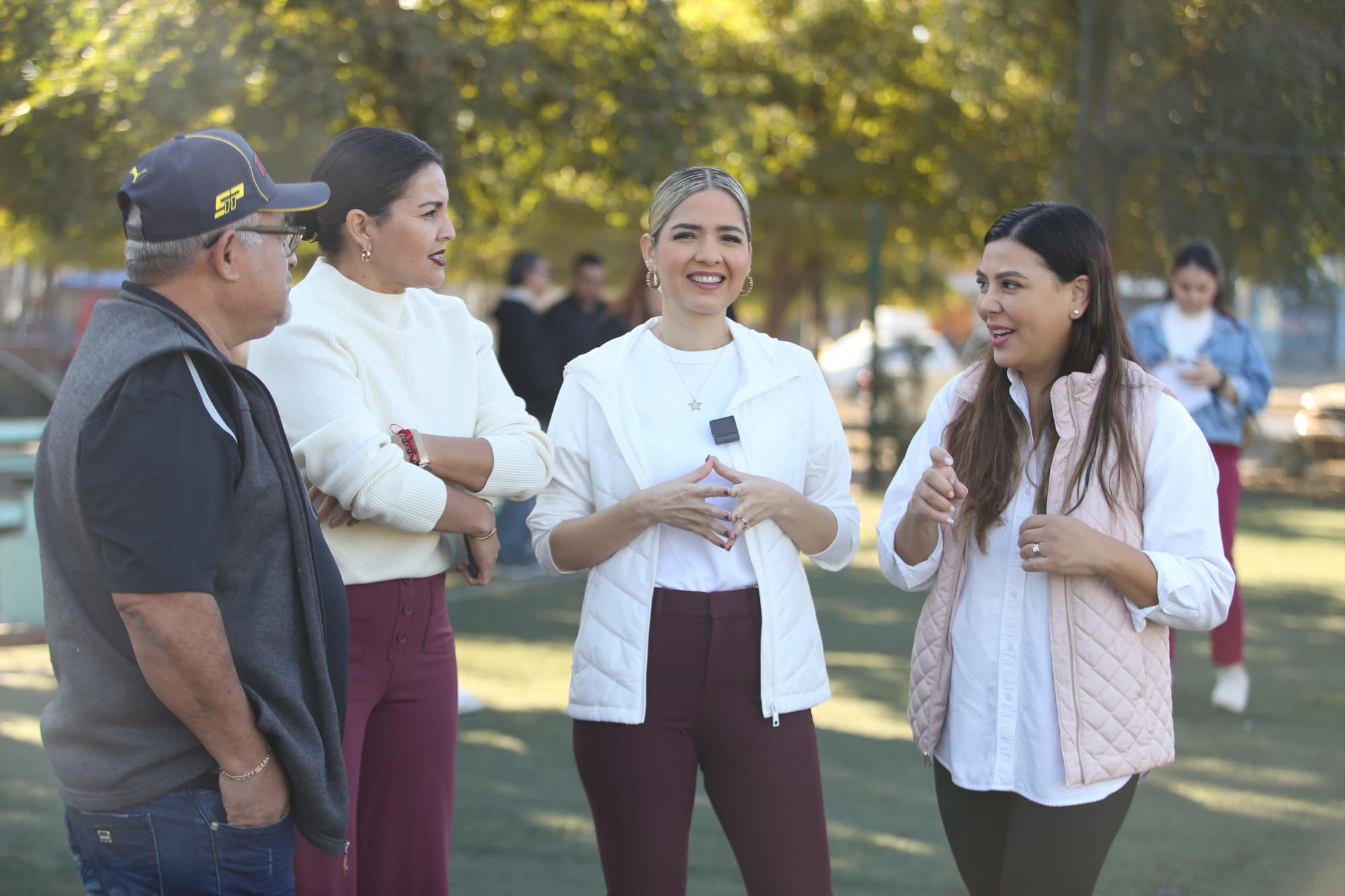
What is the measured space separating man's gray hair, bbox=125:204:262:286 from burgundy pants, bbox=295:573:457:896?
2.99ft

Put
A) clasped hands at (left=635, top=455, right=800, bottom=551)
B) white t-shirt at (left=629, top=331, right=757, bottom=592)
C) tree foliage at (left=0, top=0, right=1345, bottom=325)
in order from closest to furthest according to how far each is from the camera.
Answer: clasped hands at (left=635, top=455, right=800, bottom=551), white t-shirt at (left=629, top=331, right=757, bottom=592), tree foliage at (left=0, top=0, right=1345, bottom=325)

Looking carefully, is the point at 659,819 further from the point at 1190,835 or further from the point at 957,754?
the point at 1190,835

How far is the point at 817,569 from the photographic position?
9.88m

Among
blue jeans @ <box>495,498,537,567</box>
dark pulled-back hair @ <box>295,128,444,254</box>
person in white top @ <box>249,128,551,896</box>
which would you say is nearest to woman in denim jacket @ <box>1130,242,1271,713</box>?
person in white top @ <box>249,128,551,896</box>

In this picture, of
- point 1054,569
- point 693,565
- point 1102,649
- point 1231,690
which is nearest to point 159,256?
point 693,565

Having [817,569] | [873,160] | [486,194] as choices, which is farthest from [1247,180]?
[873,160]

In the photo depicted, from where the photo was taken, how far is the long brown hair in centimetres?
263

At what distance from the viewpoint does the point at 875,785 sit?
203 inches

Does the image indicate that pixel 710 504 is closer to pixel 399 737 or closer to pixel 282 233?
pixel 399 737

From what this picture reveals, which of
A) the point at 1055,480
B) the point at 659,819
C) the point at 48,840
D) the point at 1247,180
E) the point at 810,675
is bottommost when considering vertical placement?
the point at 48,840

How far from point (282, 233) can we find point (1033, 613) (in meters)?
1.65

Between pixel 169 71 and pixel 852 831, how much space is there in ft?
23.7

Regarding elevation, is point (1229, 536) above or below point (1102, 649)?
below

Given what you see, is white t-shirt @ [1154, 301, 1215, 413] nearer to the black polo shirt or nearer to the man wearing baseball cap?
the man wearing baseball cap
